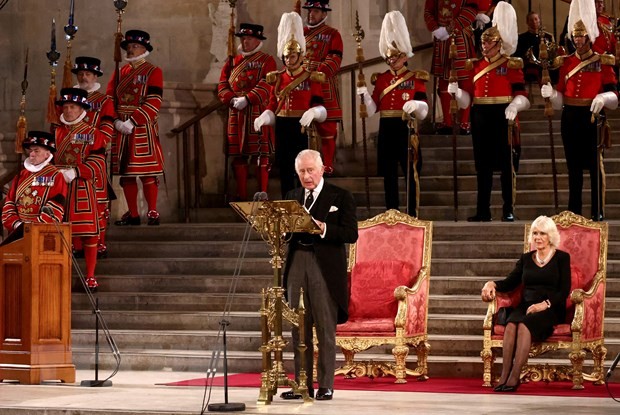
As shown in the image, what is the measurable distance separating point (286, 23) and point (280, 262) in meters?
4.62

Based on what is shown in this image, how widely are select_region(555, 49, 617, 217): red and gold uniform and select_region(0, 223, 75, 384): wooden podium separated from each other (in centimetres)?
439

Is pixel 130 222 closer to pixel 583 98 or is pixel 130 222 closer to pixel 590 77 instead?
pixel 583 98

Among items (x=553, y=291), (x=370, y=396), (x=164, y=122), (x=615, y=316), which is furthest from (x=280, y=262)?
(x=164, y=122)

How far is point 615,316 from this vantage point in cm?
1134

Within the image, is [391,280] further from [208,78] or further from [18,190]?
[208,78]

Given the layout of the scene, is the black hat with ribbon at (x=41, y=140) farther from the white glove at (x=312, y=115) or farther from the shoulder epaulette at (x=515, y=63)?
the shoulder epaulette at (x=515, y=63)

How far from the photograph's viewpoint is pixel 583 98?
515 inches

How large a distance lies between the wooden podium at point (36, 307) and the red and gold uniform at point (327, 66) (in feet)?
12.2

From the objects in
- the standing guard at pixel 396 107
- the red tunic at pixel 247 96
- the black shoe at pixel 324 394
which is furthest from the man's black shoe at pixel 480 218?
the black shoe at pixel 324 394

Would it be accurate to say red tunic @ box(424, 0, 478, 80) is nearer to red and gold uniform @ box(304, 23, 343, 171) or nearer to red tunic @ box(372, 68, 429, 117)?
red and gold uniform @ box(304, 23, 343, 171)

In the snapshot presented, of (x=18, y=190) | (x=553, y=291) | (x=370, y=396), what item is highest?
(x=18, y=190)

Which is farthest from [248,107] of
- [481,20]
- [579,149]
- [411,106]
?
[579,149]

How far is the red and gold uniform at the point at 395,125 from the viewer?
13.5 metres

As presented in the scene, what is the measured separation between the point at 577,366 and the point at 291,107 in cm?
454
